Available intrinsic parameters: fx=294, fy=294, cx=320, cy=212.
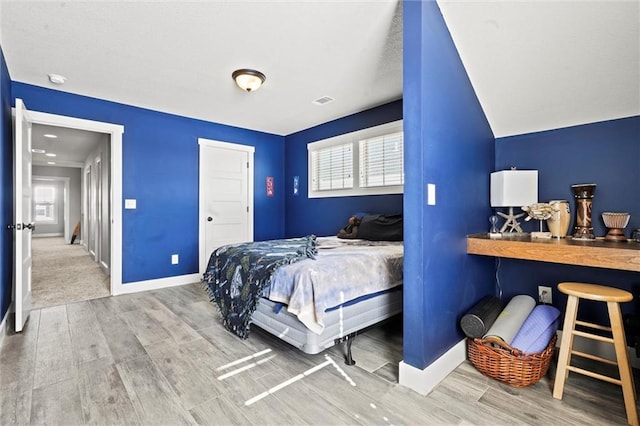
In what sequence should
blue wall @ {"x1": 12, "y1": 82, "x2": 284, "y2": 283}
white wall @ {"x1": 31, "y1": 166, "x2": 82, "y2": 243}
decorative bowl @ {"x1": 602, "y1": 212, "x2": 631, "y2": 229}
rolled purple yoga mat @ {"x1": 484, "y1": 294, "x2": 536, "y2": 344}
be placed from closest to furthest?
1. rolled purple yoga mat @ {"x1": 484, "y1": 294, "x2": 536, "y2": 344}
2. decorative bowl @ {"x1": 602, "y1": 212, "x2": 631, "y2": 229}
3. blue wall @ {"x1": 12, "y1": 82, "x2": 284, "y2": 283}
4. white wall @ {"x1": 31, "y1": 166, "x2": 82, "y2": 243}

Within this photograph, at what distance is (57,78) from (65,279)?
3060 millimetres

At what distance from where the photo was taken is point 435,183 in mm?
1791

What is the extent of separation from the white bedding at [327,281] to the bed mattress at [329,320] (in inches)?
3.2

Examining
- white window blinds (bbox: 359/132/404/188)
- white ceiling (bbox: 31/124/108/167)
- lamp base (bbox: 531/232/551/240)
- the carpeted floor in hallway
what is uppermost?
white ceiling (bbox: 31/124/108/167)

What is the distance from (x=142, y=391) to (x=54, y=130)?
222 inches

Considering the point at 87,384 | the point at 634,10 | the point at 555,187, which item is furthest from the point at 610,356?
the point at 87,384

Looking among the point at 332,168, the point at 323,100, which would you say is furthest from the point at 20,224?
the point at 332,168

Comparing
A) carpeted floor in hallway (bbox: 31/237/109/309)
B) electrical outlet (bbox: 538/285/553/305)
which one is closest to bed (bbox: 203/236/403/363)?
electrical outlet (bbox: 538/285/553/305)

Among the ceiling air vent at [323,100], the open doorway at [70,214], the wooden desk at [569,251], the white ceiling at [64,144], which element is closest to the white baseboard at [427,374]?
the wooden desk at [569,251]

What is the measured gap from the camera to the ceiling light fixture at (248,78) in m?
2.83

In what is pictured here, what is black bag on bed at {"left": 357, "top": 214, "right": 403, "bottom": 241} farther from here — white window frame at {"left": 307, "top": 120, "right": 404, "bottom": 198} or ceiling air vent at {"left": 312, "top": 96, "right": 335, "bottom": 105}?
ceiling air vent at {"left": 312, "top": 96, "right": 335, "bottom": 105}

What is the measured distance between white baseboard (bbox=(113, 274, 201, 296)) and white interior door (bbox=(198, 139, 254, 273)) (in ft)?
0.69

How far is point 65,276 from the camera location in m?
4.69

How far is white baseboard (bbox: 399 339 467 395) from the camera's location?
171cm
